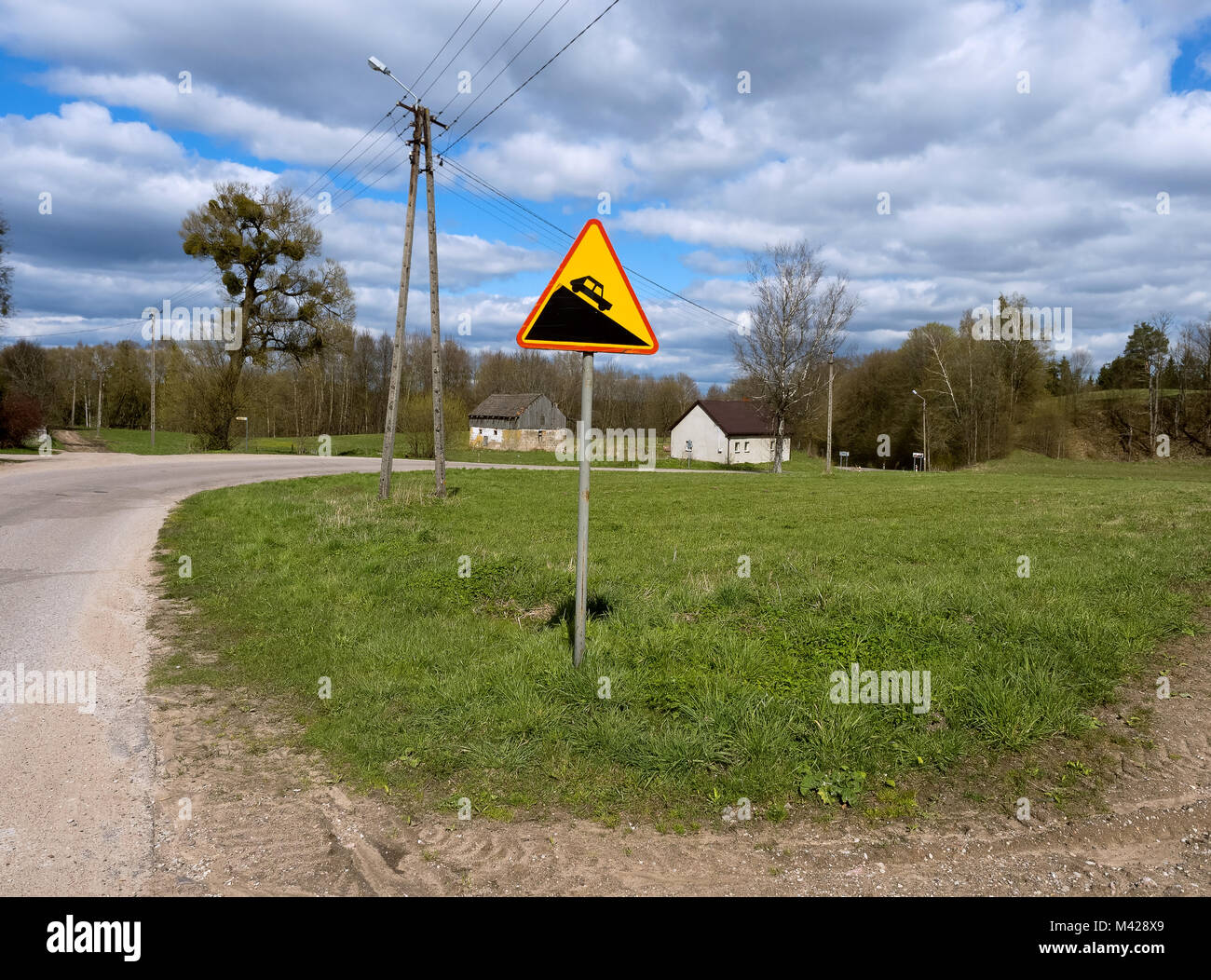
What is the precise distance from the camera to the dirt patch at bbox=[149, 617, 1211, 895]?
346 centimetres

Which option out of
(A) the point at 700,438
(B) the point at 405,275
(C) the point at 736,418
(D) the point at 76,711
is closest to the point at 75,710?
(D) the point at 76,711

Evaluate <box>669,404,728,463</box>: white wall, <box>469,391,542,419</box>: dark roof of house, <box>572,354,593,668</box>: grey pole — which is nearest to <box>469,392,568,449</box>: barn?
<box>469,391,542,419</box>: dark roof of house

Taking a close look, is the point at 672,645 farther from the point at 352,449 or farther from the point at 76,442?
the point at 76,442

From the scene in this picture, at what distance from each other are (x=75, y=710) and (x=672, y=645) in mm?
4592

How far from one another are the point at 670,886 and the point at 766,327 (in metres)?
46.4

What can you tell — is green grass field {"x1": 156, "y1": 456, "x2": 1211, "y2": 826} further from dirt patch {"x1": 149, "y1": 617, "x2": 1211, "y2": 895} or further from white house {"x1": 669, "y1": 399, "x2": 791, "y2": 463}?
white house {"x1": 669, "y1": 399, "x2": 791, "y2": 463}

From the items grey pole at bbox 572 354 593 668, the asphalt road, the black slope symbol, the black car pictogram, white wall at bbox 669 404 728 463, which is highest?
white wall at bbox 669 404 728 463

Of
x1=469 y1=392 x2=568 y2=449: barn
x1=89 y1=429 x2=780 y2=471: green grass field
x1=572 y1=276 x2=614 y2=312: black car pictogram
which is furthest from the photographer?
x1=469 y1=392 x2=568 y2=449: barn

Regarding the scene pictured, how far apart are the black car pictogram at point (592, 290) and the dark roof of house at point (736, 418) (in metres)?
61.5

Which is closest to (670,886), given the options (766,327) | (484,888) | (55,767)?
(484,888)

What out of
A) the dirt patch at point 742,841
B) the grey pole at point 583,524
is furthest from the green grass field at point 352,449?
the dirt patch at point 742,841

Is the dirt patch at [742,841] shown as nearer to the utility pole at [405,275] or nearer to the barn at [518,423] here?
the utility pole at [405,275]

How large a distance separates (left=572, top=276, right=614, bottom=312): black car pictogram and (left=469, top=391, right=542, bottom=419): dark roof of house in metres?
73.0
